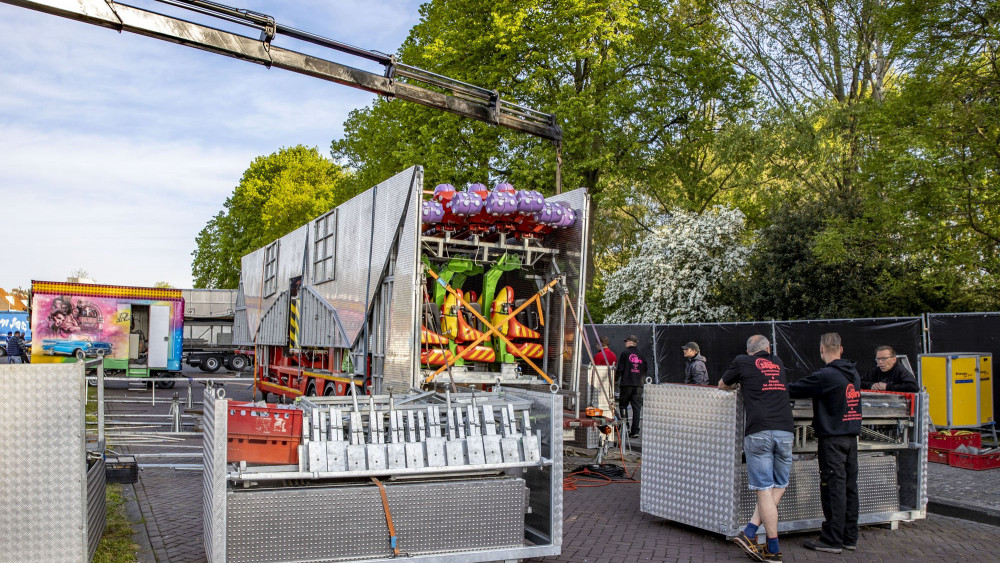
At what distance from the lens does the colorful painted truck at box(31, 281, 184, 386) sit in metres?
22.8

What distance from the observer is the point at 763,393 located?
6348 millimetres

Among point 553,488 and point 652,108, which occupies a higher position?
point 652,108

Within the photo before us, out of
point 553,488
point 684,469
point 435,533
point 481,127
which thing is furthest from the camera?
point 481,127

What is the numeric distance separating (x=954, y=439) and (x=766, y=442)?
22.3ft

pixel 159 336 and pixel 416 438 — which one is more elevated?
pixel 159 336

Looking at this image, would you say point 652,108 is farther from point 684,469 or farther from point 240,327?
point 684,469

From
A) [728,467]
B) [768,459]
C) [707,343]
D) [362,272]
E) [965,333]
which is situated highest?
[362,272]

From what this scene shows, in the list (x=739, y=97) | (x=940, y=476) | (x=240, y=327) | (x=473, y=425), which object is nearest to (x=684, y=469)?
(x=473, y=425)

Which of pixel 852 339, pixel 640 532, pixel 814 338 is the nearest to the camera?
pixel 640 532

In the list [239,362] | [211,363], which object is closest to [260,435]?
[239,362]

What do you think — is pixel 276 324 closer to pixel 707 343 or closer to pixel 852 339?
pixel 707 343

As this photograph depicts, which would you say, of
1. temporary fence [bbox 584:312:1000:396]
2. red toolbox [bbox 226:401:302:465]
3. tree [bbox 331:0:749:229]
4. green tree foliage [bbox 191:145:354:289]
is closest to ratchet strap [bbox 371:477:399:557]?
red toolbox [bbox 226:401:302:465]

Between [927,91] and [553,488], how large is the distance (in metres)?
12.5

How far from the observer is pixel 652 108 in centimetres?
2492
